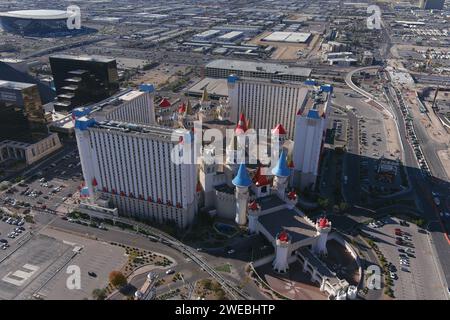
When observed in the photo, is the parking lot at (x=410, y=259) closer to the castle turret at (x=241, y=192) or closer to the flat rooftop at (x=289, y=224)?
the flat rooftop at (x=289, y=224)

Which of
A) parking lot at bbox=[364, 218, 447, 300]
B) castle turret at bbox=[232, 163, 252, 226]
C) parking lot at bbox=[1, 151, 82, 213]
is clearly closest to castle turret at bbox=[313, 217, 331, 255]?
parking lot at bbox=[364, 218, 447, 300]

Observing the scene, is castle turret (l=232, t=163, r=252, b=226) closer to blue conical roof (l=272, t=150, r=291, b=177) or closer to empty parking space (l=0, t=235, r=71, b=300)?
blue conical roof (l=272, t=150, r=291, b=177)

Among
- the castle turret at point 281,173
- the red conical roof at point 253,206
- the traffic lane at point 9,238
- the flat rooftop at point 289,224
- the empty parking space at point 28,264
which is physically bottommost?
the empty parking space at point 28,264

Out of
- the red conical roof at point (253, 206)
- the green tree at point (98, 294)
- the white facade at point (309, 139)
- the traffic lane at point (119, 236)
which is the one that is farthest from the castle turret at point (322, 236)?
the green tree at point (98, 294)

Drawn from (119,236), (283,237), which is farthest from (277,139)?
(119,236)

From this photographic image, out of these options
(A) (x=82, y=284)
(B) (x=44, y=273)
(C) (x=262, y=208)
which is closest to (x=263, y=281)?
(C) (x=262, y=208)

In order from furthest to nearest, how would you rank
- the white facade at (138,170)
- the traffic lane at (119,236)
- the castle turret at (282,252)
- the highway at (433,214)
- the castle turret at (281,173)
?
the castle turret at (281,173) → the white facade at (138,170) → the traffic lane at (119,236) → the highway at (433,214) → the castle turret at (282,252)

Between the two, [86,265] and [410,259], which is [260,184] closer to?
[410,259]
